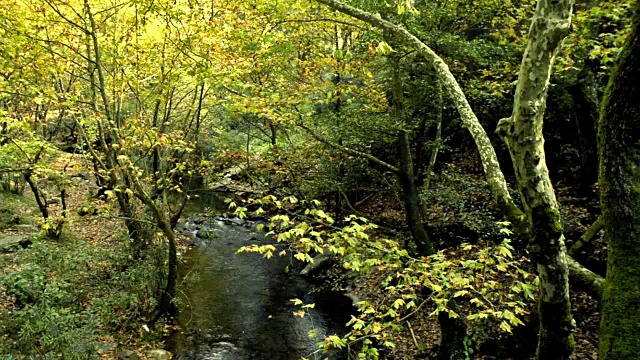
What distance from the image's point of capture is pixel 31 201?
20.5 metres

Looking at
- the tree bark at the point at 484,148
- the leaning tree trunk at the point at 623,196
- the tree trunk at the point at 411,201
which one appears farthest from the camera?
the tree trunk at the point at 411,201

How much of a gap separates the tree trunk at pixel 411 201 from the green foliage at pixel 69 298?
22.3 ft

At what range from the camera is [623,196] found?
A: 2.79 metres

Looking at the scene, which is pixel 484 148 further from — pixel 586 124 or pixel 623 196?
pixel 586 124

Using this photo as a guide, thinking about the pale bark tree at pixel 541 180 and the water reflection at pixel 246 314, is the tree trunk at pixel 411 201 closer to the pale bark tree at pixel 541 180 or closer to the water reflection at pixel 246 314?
the water reflection at pixel 246 314

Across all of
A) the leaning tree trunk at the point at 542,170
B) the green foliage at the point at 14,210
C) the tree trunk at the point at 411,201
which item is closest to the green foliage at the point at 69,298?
the green foliage at the point at 14,210

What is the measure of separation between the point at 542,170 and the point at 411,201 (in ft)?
18.4

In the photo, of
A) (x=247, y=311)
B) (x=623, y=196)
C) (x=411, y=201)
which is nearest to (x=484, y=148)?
(x=623, y=196)

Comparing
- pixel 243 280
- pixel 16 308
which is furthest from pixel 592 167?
pixel 16 308

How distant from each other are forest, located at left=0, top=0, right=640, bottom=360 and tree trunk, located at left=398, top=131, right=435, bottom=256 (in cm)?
5

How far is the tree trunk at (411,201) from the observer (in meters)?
8.97

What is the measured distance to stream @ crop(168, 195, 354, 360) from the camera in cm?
974

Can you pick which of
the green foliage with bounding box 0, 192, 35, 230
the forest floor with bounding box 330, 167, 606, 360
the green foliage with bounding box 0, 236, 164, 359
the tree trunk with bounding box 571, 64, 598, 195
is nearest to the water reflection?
the green foliage with bounding box 0, 236, 164, 359

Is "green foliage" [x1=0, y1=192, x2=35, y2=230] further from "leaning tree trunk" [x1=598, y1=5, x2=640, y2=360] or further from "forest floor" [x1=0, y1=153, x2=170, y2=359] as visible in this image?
"leaning tree trunk" [x1=598, y1=5, x2=640, y2=360]
